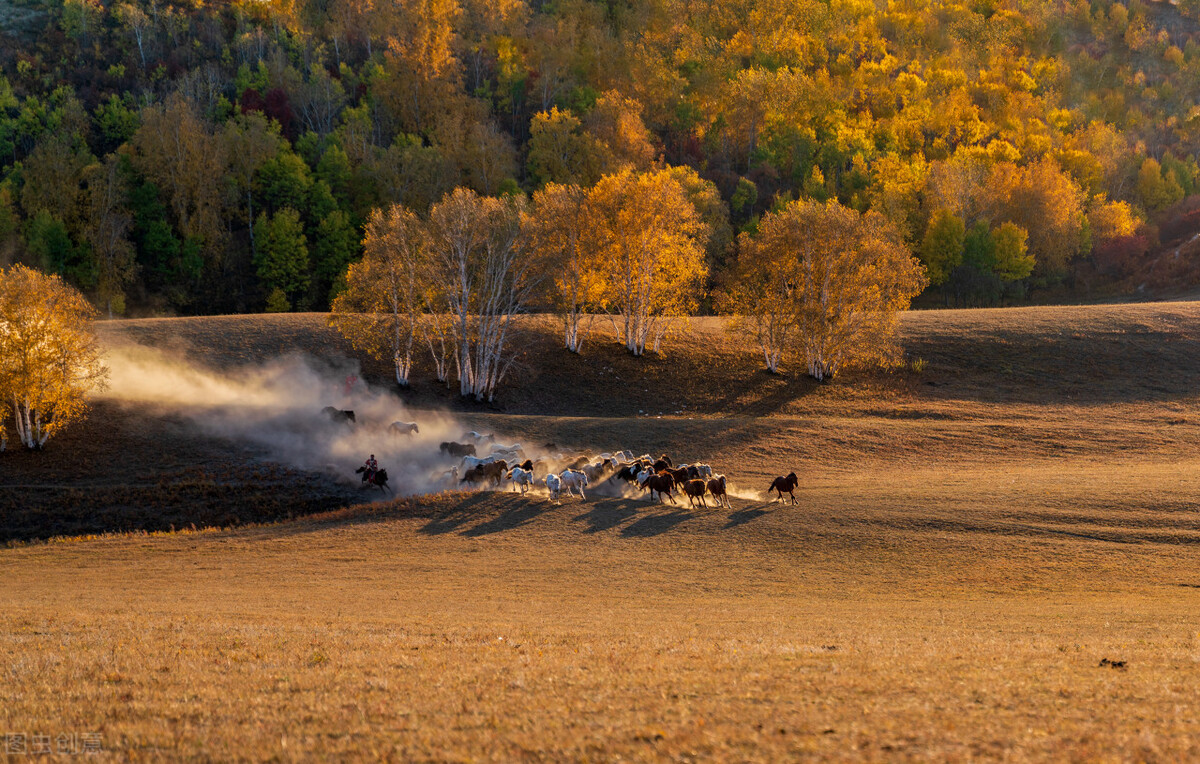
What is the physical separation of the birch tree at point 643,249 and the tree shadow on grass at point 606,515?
36.7m

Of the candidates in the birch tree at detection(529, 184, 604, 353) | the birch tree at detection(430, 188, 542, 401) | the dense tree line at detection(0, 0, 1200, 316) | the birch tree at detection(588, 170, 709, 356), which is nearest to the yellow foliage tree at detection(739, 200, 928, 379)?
the dense tree line at detection(0, 0, 1200, 316)

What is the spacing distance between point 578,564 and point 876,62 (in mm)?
195708

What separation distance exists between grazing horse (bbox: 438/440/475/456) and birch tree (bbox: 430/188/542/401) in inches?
662

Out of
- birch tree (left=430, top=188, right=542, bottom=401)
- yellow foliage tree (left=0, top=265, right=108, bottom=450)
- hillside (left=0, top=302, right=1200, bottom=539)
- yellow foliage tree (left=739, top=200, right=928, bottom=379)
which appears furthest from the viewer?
yellow foliage tree (left=739, top=200, right=928, bottom=379)

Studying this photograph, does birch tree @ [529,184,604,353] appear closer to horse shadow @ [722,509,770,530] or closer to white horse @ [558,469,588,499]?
white horse @ [558,469,588,499]

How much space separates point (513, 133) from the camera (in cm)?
15062

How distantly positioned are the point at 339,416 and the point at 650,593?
2932 cm

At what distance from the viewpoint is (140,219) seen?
104938 mm

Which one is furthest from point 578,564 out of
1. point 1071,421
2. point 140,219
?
point 140,219

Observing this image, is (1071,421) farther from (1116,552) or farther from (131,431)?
(131,431)

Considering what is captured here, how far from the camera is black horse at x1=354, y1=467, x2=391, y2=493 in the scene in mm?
36188

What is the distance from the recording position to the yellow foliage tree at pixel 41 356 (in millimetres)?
39906

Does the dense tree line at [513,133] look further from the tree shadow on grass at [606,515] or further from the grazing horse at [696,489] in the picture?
the tree shadow on grass at [606,515]

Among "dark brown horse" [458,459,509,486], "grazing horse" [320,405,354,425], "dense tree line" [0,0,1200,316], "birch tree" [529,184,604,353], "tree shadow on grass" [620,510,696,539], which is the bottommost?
"tree shadow on grass" [620,510,696,539]
